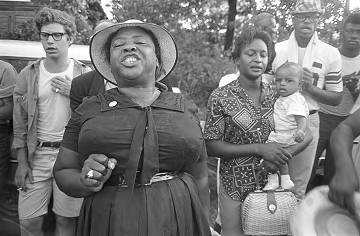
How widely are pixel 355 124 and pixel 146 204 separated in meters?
1.09

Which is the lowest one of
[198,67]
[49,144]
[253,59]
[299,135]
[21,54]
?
[198,67]

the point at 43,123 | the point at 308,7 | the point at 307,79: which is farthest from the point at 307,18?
the point at 43,123

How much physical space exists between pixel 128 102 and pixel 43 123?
5.47ft

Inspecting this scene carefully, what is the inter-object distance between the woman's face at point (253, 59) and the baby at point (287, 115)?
0.86ft

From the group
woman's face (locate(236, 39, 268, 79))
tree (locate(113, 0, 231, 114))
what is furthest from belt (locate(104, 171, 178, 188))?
tree (locate(113, 0, 231, 114))

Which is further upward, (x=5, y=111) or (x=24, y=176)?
(x=5, y=111)

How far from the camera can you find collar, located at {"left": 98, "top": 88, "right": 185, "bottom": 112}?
89.1 inches

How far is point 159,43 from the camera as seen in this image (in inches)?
101

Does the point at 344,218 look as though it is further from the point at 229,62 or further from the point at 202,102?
the point at 229,62

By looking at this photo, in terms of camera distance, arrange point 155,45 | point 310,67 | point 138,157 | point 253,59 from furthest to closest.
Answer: point 310,67 → point 253,59 → point 155,45 → point 138,157

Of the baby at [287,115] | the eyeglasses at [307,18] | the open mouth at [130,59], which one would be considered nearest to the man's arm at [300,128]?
the baby at [287,115]

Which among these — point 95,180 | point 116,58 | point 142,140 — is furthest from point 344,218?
point 116,58

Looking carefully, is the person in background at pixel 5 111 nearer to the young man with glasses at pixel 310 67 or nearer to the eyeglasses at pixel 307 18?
the young man with glasses at pixel 310 67

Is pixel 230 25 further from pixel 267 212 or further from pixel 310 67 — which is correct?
pixel 267 212
